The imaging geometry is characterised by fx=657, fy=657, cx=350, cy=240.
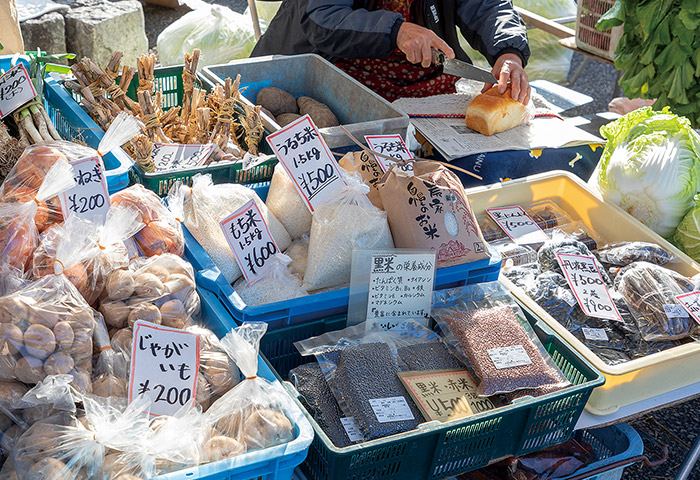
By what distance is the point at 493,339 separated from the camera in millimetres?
1627

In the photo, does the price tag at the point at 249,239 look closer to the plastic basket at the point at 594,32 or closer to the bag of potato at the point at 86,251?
the bag of potato at the point at 86,251

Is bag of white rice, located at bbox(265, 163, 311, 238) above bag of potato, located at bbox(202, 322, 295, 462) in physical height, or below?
above

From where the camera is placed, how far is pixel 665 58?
3.47 metres

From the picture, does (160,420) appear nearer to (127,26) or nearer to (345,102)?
(345,102)

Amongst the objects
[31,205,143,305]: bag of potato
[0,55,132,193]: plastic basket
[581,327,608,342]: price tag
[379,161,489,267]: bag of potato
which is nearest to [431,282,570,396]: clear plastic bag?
[379,161,489,267]: bag of potato

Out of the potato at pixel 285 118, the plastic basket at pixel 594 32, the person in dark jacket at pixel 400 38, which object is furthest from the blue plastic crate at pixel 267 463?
the plastic basket at pixel 594 32

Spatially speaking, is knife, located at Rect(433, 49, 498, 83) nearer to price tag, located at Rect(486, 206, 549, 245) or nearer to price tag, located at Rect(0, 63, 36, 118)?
price tag, located at Rect(486, 206, 549, 245)

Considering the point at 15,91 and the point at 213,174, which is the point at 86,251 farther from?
the point at 15,91

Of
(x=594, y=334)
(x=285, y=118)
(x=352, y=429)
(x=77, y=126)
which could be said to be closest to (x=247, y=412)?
(x=352, y=429)

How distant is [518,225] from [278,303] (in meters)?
1.14

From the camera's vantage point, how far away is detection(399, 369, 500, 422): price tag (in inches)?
58.2

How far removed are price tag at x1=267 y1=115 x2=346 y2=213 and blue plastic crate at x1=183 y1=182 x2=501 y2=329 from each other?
29 centimetres

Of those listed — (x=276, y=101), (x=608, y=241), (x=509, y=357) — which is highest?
(x=276, y=101)

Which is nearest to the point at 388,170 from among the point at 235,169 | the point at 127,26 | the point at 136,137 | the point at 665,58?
the point at 235,169
